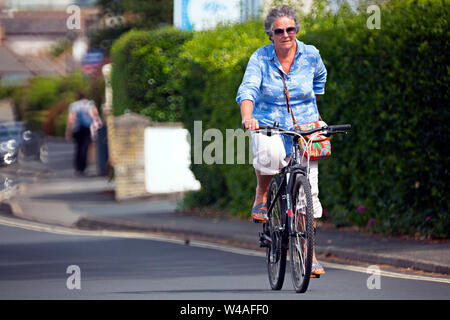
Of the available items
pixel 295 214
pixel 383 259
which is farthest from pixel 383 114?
pixel 295 214

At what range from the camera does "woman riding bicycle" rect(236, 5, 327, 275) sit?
8.72 m

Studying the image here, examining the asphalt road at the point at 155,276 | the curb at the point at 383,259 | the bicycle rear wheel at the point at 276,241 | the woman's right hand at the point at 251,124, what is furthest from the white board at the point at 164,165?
the woman's right hand at the point at 251,124

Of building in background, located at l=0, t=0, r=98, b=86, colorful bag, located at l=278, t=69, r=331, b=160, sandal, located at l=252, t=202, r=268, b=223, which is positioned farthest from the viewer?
building in background, located at l=0, t=0, r=98, b=86

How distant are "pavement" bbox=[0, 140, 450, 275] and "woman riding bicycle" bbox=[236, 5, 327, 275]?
2.41 meters

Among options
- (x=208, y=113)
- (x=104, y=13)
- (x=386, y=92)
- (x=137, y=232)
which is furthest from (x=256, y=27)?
(x=104, y=13)

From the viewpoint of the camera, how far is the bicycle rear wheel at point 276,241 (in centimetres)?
872

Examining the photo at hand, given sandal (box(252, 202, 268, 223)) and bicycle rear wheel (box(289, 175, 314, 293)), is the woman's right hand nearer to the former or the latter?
bicycle rear wheel (box(289, 175, 314, 293))

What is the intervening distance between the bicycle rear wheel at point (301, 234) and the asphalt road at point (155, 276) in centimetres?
25

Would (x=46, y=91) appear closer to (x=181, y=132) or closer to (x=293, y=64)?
(x=181, y=132)

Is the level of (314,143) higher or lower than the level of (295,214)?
higher

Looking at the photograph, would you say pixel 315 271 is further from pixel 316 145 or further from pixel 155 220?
pixel 155 220

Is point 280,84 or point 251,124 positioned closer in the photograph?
point 251,124

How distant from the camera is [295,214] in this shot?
27.7 feet

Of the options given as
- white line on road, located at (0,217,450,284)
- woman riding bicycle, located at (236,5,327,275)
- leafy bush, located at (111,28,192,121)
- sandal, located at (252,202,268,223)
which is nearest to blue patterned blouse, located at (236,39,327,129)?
woman riding bicycle, located at (236,5,327,275)
